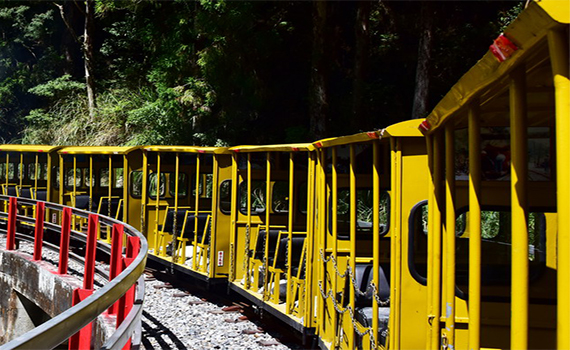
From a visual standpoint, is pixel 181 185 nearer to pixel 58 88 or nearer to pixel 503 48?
pixel 503 48

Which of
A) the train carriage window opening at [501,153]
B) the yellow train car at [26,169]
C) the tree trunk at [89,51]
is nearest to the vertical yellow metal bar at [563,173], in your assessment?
the train carriage window opening at [501,153]

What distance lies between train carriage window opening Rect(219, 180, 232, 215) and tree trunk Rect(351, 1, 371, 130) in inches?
323

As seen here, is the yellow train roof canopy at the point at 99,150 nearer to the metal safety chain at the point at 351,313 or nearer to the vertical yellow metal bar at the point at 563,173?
the metal safety chain at the point at 351,313

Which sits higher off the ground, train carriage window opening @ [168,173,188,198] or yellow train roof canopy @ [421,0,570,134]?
yellow train roof canopy @ [421,0,570,134]

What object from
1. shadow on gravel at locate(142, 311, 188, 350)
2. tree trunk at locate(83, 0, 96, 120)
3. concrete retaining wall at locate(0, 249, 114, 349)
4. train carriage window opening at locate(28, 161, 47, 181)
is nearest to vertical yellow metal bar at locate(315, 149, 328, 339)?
shadow on gravel at locate(142, 311, 188, 350)

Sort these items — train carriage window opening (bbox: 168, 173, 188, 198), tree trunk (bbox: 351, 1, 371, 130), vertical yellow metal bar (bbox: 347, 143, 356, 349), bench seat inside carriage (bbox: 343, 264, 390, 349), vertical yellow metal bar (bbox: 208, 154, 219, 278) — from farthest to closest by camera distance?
tree trunk (bbox: 351, 1, 371, 130) < train carriage window opening (bbox: 168, 173, 188, 198) < vertical yellow metal bar (bbox: 208, 154, 219, 278) < vertical yellow metal bar (bbox: 347, 143, 356, 349) < bench seat inside carriage (bbox: 343, 264, 390, 349)

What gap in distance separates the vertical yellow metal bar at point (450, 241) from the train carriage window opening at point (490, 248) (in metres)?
0.32

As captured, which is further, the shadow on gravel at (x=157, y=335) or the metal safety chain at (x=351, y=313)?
the shadow on gravel at (x=157, y=335)

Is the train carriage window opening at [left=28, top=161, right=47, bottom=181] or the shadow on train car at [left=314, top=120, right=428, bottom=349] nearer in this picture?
the shadow on train car at [left=314, top=120, right=428, bottom=349]

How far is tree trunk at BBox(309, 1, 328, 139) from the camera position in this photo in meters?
19.2

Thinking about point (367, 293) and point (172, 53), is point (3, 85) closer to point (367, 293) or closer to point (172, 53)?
point (172, 53)

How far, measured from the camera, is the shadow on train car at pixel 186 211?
1106 cm

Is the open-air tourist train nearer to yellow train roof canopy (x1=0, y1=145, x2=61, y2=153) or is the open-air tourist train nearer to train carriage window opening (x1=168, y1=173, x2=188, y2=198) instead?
train carriage window opening (x1=168, y1=173, x2=188, y2=198)

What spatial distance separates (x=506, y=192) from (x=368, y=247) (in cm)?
320
